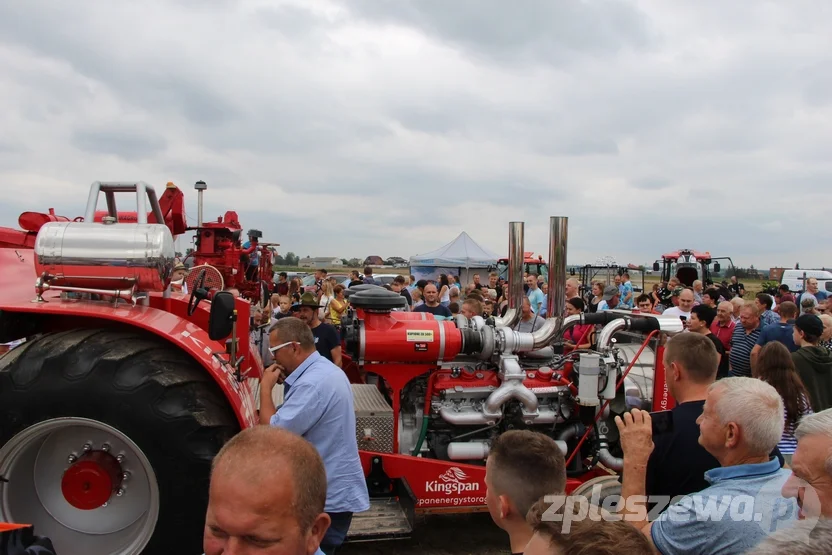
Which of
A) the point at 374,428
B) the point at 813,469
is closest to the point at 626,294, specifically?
the point at 374,428

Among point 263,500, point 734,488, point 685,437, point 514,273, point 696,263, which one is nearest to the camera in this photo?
point 263,500

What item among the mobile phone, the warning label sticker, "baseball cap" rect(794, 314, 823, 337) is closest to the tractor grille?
the warning label sticker

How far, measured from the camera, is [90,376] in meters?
2.72

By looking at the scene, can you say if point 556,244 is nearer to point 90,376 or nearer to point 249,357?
point 249,357

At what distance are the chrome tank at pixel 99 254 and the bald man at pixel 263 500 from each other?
195 cm

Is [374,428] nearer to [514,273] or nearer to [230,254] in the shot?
[514,273]

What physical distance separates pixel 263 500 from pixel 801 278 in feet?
83.5

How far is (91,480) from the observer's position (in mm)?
2881

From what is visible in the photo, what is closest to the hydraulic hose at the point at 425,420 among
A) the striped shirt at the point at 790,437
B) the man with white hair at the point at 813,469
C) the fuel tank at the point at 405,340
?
the fuel tank at the point at 405,340

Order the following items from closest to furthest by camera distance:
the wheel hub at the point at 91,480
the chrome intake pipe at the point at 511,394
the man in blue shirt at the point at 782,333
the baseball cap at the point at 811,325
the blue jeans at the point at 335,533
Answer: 1. the blue jeans at the point at 335,533
2. the wheel hub at the point at 91,480
3. the chrome intake pipe at the point at 511,394
4. the baseball cap at the point at 811,325
5. the man in blue shirt at the point at 782,333

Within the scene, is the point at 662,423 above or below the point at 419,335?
below

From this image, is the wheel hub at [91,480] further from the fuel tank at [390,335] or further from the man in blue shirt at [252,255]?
the man in blue shirt at [252,255]

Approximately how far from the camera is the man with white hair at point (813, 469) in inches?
58.6

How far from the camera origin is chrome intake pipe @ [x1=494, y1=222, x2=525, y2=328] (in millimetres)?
4316
